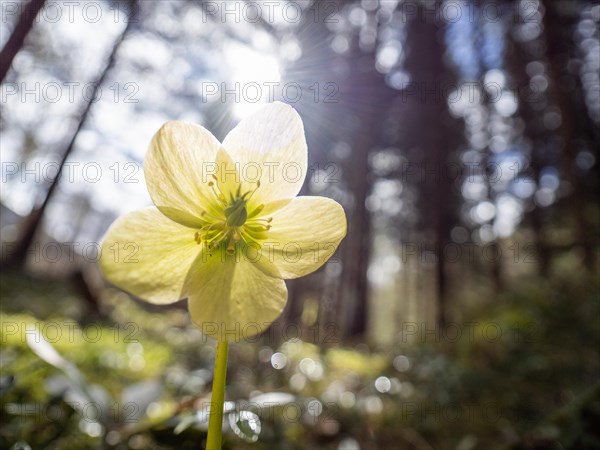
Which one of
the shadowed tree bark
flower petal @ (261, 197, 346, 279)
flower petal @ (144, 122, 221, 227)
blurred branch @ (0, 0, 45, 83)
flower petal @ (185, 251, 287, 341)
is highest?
the shadowed tree bark

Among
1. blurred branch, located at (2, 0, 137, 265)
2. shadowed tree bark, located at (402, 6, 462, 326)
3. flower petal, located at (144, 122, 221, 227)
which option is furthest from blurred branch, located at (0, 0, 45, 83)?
shadowed tree bark, located at (402, 6, 462, 326)

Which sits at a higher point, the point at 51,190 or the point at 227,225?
the point at 51,190

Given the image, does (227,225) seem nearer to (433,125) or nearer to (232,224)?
(232,224)

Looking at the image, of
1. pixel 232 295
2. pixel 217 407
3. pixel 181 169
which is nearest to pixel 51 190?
pixel 181 169

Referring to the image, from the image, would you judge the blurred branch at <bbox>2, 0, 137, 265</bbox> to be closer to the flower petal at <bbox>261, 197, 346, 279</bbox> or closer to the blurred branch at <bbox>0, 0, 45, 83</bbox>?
the blurred branch at <bbox>0, 0, 45, 83</bbox>

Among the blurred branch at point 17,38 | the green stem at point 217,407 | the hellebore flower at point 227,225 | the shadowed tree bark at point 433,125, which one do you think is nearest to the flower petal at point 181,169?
the hellebore flower at point 227,225

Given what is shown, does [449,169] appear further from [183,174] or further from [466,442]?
[183,174]

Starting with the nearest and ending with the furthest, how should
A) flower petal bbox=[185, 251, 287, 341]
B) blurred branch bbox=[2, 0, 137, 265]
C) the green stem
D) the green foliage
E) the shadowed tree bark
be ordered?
the green stem, flower petal bbox=[185, 251, 287, 341], the green foliage, blurred branch bbox=[2, 0, 137, 265], the shadowed tree bark
